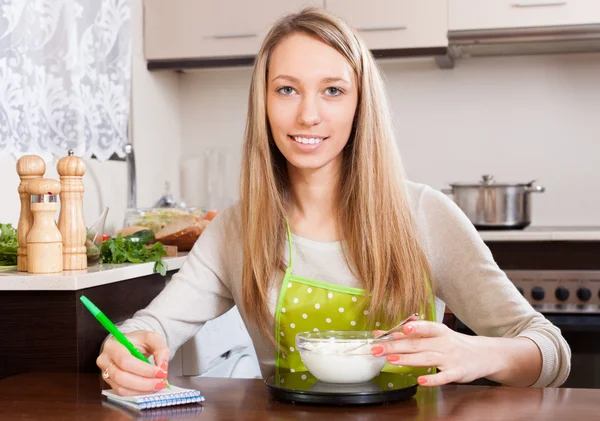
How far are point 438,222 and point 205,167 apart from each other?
2.10m

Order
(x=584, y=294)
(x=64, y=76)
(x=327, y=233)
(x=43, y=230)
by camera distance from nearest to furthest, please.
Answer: (x=327, y=233), (x=43, y=230), (x=64, y=76), (x=584, y=294)

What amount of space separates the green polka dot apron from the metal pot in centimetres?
147

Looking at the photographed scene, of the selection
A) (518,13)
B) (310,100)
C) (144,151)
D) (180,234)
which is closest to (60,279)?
(310,100)

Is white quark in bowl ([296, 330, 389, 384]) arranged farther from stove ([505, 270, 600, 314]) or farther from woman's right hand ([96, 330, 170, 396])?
stove ([505, 270, 600, 314])

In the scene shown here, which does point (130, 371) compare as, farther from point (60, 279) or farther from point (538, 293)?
point (538, 293)

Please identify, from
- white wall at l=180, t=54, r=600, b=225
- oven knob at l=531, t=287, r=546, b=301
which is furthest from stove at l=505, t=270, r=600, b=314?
white wall at l=180, t=54, r=600, b=225

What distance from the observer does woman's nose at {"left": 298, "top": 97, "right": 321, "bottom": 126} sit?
4.78 feet

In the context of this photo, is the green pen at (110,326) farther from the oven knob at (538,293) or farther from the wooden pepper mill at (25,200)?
the oven knob at (538,293)

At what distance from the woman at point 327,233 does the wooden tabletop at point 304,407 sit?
0.76 ft

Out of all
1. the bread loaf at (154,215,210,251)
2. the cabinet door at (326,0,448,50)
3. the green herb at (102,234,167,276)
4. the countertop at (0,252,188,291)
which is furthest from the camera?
the cabinet door at (326,0,448,50)

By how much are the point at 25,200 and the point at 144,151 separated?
150 cm

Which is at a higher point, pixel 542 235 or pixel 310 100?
pixel 310 100

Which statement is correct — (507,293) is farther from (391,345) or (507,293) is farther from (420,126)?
(420,126)

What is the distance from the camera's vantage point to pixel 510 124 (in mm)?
3305
